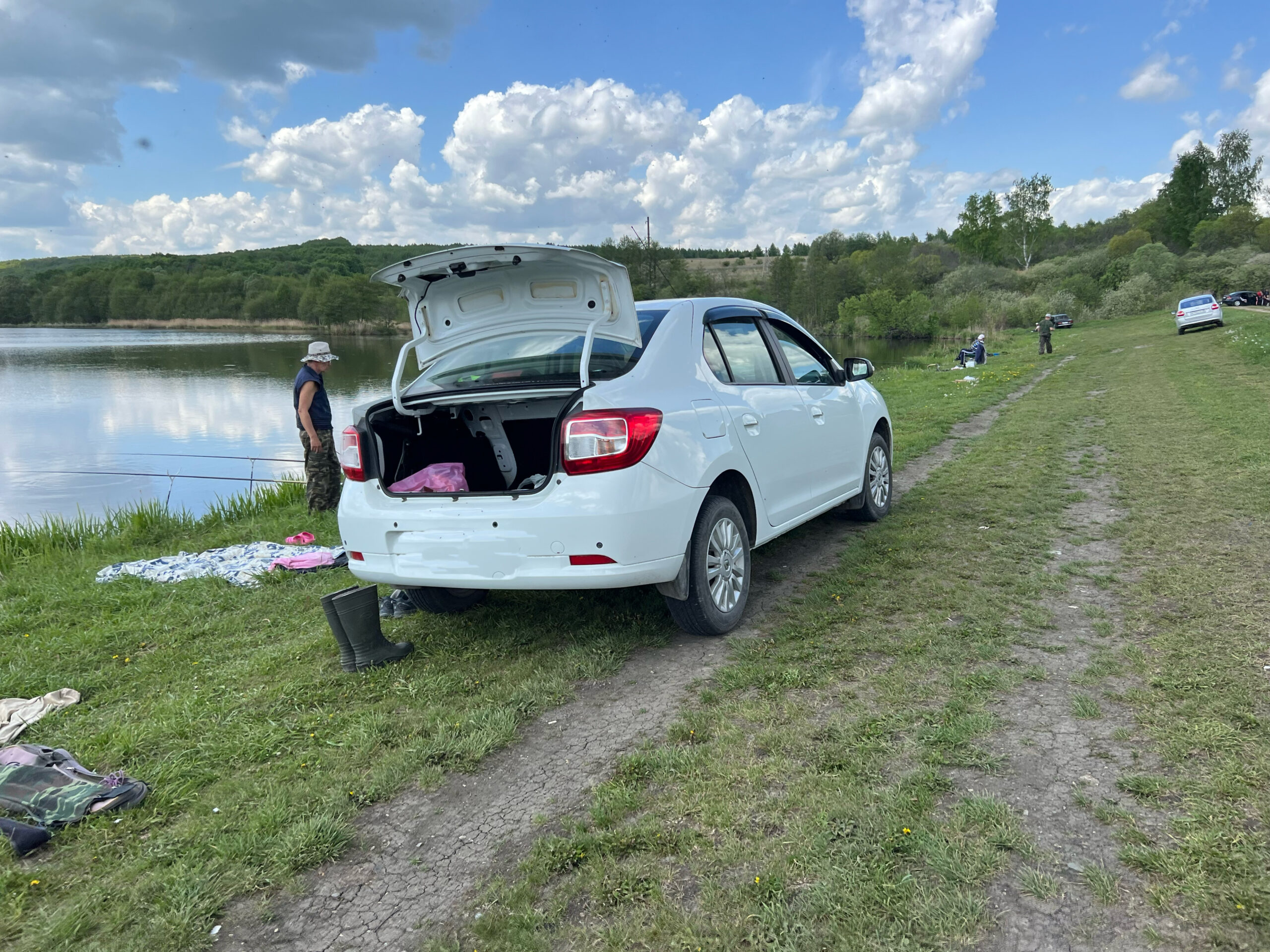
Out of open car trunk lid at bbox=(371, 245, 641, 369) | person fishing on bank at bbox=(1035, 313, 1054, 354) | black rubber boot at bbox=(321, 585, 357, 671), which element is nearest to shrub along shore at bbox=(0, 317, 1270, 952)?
black rubber boot at bbox=(321, 585, 357, 671)

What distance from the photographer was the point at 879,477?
6891 mm

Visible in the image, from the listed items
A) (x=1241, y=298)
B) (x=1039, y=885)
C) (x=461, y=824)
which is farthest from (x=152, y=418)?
(x=1241, y=298)

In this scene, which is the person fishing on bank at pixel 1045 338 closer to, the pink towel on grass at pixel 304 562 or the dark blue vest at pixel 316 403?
the dark blue vest at pixel 316 403

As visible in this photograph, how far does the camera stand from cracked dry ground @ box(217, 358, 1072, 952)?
2.26 metres

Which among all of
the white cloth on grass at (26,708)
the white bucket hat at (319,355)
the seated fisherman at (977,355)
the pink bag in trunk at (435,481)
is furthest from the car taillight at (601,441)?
the seated fisherman at (977,355)

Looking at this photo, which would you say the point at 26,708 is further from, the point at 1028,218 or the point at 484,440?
the point at 1028,218

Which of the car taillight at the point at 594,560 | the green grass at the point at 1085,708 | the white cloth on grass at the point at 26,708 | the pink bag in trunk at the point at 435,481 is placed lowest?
the green grass at the point at 1085,708

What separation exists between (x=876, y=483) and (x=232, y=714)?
5.13 m

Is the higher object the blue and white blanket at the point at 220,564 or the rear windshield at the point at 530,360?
the rear windshield at the point at 530,360

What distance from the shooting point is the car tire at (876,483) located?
21.8 feet

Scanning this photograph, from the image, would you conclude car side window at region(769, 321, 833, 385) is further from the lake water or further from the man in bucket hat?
the lake water

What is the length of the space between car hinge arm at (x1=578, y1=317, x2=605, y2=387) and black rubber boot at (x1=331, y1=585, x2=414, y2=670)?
1.56 m

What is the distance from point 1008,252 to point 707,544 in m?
103

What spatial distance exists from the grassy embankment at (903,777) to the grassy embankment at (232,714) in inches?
29.0
